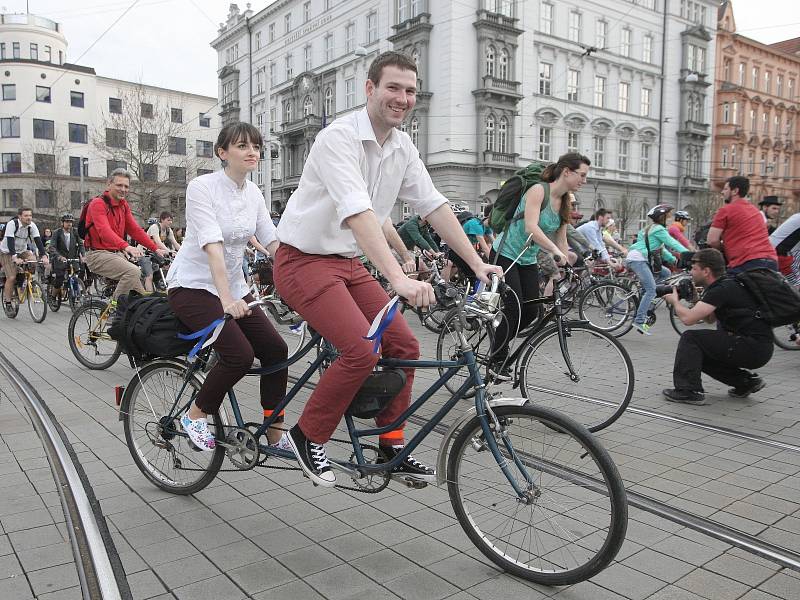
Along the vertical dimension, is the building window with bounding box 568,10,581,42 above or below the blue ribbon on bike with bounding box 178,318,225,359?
above

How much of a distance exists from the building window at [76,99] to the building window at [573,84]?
4301 cm

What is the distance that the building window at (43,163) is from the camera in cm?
5036

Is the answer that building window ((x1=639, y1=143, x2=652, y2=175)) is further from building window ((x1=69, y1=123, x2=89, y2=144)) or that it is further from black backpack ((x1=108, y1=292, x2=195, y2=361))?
black backpack ((x1=108, y1=292, x2=195, y2=361))

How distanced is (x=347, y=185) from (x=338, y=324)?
62cm

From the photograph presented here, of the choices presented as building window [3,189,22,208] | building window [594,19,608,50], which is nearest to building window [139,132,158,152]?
building window [3,189,22,208]

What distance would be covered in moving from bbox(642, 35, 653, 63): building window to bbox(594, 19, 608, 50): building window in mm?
3904

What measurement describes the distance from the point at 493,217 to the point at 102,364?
15.4ft

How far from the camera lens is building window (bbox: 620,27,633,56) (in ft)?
149

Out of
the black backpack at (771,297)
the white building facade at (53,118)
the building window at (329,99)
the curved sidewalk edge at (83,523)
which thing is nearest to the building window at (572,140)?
the building window at (329,99)

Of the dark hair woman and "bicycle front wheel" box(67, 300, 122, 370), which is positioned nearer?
the dark hair woman

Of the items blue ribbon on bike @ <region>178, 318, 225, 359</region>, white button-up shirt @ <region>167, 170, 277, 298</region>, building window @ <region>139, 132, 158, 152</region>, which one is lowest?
blue ribbon on bike @ <region>178, 318, 225, 359</region>

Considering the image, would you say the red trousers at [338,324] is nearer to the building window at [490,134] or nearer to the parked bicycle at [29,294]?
the parked bicycle at [29,294]

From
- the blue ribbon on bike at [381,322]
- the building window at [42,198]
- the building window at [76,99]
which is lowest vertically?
the blue ribbon on bike at [381,322]

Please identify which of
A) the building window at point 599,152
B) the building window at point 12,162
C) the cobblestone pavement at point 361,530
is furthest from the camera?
the building window at point 12,162
